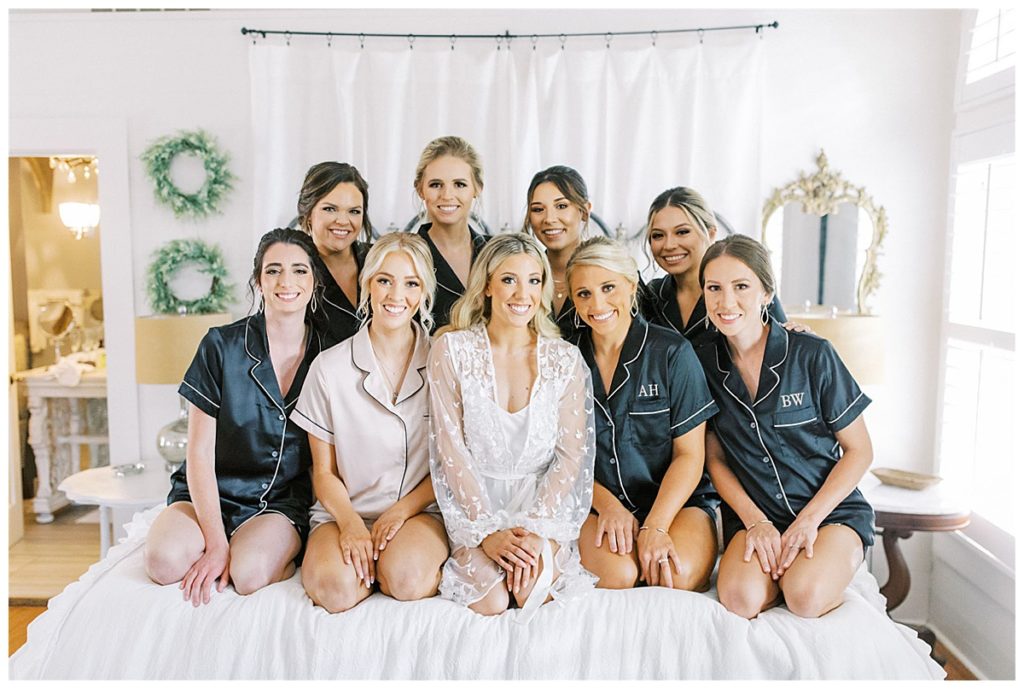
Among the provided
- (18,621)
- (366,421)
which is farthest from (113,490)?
(366,421)

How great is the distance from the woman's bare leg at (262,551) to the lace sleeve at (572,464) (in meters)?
0.70

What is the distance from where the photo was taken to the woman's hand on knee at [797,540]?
83.4 inches

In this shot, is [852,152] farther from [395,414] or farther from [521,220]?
[395,414]

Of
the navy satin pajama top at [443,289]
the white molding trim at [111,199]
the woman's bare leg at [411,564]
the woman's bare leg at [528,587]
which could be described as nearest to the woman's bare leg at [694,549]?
the woman's bare leg at [528,587]

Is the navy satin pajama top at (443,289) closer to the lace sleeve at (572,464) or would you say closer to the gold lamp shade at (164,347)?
the lace sleeve at (572,464)

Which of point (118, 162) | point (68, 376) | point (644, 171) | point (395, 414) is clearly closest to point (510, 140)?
point (644, 171)

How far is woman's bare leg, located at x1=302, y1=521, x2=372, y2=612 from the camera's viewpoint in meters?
2.03

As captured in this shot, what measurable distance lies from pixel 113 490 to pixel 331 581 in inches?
56.7

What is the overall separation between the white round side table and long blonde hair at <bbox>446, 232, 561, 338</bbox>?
1.48 m

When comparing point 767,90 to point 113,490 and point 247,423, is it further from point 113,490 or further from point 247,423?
point 113,490

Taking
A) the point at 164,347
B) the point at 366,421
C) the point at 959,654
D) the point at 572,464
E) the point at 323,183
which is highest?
the point at 323,183

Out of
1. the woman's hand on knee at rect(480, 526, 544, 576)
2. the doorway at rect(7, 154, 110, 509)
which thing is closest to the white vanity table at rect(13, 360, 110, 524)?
the doorway at rect(7, 154, 110, 509)

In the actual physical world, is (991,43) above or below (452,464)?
above

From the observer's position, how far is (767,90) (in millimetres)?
3232
